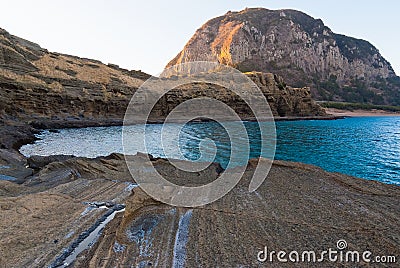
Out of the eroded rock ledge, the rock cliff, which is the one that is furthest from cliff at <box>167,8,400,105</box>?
the eroded rock ledge

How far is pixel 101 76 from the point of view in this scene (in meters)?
64.3

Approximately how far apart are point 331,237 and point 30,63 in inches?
2476

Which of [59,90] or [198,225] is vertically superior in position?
[59,90]

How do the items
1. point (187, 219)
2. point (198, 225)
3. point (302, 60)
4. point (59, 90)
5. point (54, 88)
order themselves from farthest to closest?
point (302, 60), point (59, 90), point (54, 88), point (187, 219), point (198, 225)

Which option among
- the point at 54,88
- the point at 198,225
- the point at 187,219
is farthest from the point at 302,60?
the point at 198,225

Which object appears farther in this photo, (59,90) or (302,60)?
(302,60)

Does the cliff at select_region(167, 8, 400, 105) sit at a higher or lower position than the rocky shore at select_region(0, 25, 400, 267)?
higher

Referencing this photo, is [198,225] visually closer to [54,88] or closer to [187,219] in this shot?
[187,219]

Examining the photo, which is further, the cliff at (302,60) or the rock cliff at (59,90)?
the cliff at (302,60)

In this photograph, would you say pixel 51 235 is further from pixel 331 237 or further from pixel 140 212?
pixel 331 237

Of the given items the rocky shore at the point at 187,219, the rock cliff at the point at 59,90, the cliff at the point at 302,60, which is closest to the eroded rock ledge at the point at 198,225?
the rocky shore at the point at 187,219

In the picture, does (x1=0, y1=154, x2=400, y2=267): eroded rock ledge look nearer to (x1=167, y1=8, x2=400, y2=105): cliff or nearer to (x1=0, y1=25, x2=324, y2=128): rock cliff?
(x1=0, y1=25, x2=324, y2=128): rock cliff

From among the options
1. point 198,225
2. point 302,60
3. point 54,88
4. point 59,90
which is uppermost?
point 302,60

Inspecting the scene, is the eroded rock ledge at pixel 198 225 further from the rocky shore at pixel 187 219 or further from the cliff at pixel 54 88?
the cliff at pixel 54 88
